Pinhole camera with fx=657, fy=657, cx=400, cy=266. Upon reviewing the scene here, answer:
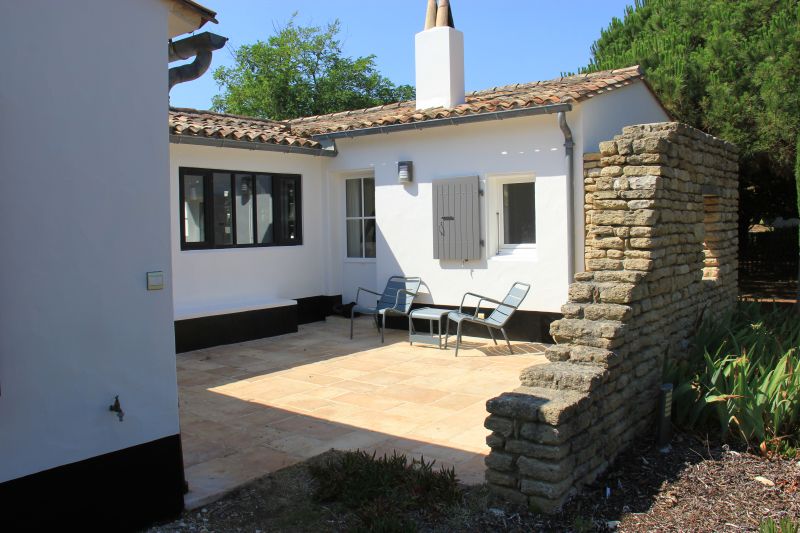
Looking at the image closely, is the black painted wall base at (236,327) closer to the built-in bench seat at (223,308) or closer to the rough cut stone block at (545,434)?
the built-in bench seat at (223,308)

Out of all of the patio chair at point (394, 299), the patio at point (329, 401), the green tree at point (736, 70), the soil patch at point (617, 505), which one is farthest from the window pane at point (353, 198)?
the soil patch at point (617, 505)

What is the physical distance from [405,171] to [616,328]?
6018mm

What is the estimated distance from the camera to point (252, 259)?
34.1 feet

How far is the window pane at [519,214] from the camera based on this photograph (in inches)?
372

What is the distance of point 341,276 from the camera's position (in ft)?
38.5

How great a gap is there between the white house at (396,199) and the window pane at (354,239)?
25 mm

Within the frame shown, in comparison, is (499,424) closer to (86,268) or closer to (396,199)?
(86,268)

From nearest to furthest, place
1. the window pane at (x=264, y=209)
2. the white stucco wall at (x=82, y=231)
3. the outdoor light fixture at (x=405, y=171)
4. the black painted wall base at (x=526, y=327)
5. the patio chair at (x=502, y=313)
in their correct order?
the white stucco wall at (x=82, y=231)
the patio chair at (x=502, y=313)
the black painted wall base at (x=526, y=327)
the outdoor light fixture at (x=405, y=171)
the window pane at (x=264, y=209)

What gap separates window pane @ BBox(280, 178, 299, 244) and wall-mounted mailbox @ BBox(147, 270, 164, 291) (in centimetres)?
723

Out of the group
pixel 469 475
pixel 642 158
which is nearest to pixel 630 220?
pixel 642 158

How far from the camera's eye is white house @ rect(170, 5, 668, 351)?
8.92 meters

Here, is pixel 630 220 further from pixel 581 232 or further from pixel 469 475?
pixel 581 232

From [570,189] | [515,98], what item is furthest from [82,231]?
[515,98]

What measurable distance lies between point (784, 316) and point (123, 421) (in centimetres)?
822
